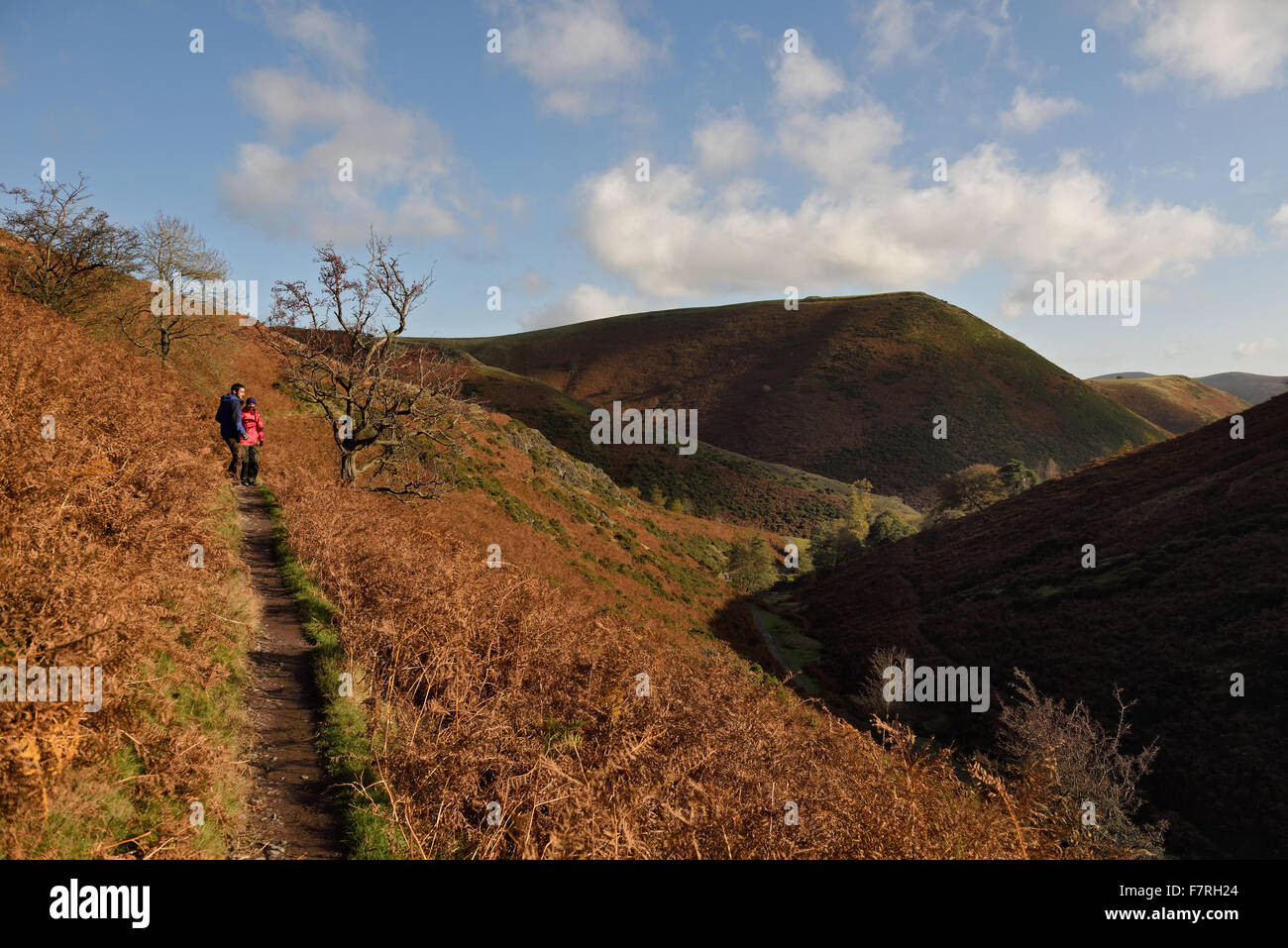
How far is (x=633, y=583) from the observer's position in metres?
25.6

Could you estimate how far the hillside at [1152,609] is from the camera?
15711mm

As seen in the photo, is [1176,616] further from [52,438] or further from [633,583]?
[52,438]

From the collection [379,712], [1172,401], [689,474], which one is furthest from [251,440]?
[1172,401]

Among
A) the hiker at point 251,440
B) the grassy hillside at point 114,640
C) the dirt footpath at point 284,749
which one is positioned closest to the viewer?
the grassy hillside at point 114,640

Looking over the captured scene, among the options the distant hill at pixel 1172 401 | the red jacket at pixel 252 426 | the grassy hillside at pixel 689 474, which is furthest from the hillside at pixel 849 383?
the red jacket at pixel 252 426

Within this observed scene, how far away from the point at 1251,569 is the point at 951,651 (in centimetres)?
1061

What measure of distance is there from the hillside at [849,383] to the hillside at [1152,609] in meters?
56.7

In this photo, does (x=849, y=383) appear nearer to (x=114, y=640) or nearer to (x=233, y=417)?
(x=233, y=417)

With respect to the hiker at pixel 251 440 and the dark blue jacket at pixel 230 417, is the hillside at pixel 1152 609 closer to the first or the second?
the hiker at pixel 251 440

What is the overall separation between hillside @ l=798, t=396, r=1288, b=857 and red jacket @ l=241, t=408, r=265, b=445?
933 inches

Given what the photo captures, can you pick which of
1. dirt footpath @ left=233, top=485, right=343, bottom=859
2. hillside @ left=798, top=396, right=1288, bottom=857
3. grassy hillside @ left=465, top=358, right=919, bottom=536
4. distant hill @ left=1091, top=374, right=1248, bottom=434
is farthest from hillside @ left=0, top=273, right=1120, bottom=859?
distant hill @ left=1091, top=374, right=1248, bottom=434

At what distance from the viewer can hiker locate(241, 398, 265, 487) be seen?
14.4 m

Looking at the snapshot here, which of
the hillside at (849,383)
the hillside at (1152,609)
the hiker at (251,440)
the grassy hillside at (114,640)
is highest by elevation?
the hillside at (849,383)
